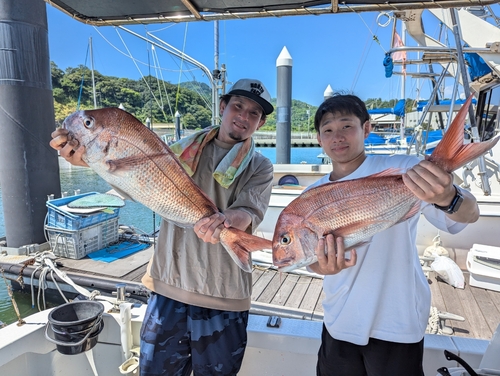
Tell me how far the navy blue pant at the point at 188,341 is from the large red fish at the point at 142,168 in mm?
568

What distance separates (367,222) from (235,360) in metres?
1.23

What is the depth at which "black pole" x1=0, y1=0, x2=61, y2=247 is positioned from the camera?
5.72 metres

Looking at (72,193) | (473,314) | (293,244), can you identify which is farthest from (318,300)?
(72,193)

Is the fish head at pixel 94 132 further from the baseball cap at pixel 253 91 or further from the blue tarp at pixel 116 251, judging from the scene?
the blue tarp at pixel 116 251

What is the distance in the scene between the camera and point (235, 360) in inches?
77.2

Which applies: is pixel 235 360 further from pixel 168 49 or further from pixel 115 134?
pixel 168 49

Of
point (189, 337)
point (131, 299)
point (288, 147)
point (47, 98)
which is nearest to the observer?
point (189, 337)

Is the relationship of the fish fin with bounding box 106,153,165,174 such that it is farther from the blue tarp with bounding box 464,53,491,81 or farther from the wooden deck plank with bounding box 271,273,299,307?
the blue tarp with bounding box 464,53,491,81

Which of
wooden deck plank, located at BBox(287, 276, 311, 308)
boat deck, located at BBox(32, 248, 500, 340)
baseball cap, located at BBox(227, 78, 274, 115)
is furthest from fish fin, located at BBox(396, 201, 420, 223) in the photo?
wooden deck plank, located at BBox(287, 276, 311, 308)

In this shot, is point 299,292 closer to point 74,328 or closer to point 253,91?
point 74,328

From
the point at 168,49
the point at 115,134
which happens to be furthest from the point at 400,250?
the point at 168,49

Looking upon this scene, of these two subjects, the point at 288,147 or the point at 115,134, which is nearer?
the point at 115,134

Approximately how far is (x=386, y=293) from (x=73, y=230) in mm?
6275

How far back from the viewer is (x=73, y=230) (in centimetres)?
628
